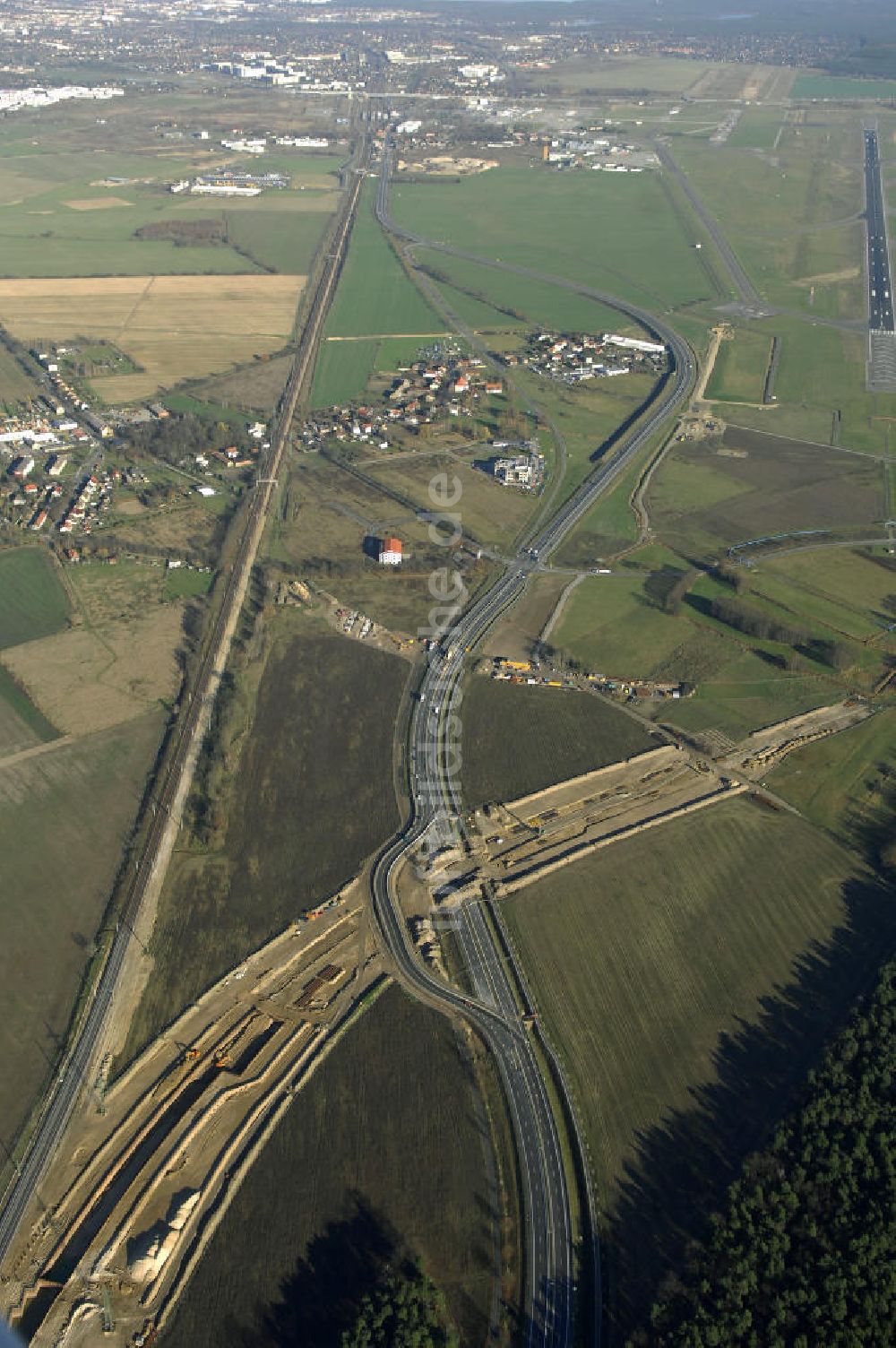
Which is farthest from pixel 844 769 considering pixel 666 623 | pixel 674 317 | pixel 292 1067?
pixel 674 317

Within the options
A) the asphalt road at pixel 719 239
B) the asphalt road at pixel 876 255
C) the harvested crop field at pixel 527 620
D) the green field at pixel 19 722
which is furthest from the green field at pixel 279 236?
the green field at pixel 19 722

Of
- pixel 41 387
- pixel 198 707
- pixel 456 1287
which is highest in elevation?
pixel 41 387

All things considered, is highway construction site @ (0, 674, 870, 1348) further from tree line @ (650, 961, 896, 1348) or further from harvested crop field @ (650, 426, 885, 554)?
harvested crop field @ (650, 426, 885, 554)

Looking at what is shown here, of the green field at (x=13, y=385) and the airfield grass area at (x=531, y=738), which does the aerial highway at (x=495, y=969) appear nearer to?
the airfield grass area at (x=531, y=738)

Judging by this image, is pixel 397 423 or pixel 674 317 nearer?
pixel 397 423

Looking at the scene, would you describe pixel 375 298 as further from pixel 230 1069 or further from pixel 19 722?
pixel 230 1069

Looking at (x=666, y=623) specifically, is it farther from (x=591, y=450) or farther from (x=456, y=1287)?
(x=456, y=1287)

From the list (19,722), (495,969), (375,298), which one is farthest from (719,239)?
(495,969)
